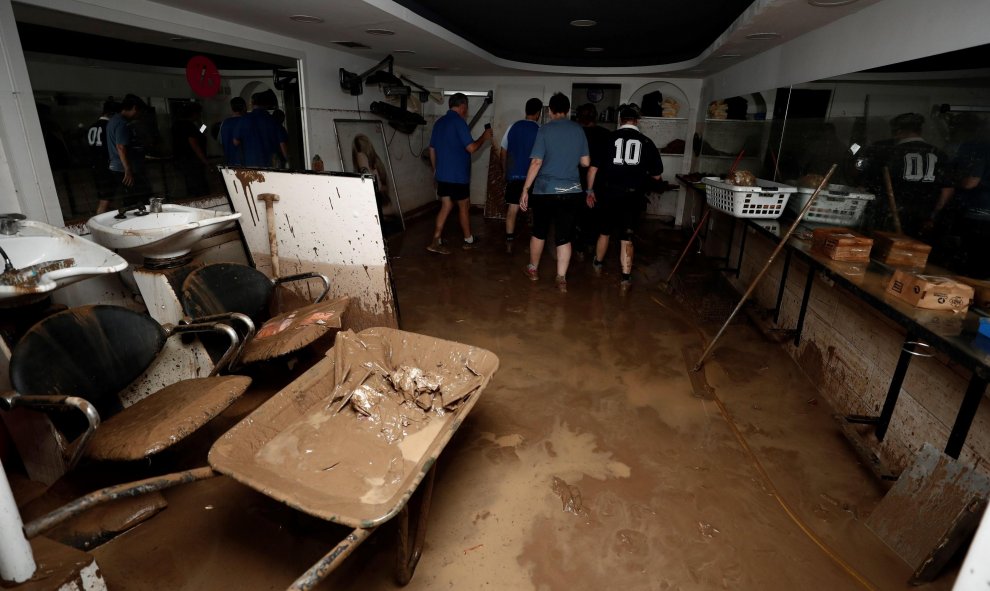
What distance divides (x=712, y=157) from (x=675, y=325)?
3.29 metres

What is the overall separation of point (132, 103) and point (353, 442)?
2832 millimetres

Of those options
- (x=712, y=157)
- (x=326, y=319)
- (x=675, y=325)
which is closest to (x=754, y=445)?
(x=675, y=325)

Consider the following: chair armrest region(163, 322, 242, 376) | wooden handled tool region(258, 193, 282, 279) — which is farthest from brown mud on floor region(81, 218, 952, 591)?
wooden handled tool region(258, 193, 282, 279)

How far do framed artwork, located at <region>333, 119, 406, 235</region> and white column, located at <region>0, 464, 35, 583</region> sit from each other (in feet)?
14.9

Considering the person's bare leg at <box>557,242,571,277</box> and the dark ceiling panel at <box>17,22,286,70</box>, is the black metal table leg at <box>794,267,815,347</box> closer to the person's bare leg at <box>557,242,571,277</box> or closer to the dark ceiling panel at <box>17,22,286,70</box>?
the person's bare leg at <box>557,242,571,277</box>

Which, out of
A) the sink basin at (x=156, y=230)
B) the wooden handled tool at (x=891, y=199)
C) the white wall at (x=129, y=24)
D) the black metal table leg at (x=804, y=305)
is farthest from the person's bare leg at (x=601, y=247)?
the sink basin at (x=156, y=230)

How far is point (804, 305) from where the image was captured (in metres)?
3.36

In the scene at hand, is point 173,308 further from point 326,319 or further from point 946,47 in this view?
point 946,47

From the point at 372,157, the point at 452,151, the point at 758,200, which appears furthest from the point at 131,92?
the point at 758,200

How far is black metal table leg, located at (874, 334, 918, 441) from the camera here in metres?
2.23

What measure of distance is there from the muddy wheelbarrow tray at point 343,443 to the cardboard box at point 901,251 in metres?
2.21

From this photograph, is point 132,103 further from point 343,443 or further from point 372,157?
point 372,157

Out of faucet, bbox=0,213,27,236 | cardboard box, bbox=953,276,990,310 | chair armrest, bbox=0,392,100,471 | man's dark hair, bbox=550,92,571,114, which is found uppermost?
man's dark hair, bbox=550,92,571,114

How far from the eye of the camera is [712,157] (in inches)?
244
